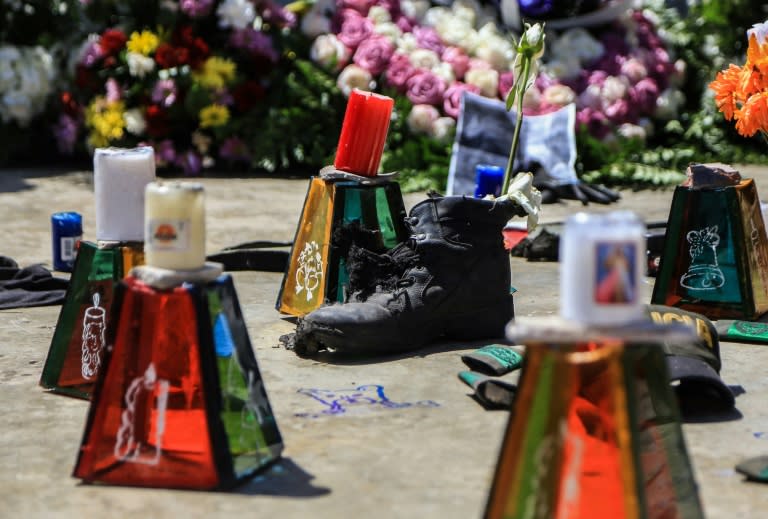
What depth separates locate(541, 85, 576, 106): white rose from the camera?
779 centimetres

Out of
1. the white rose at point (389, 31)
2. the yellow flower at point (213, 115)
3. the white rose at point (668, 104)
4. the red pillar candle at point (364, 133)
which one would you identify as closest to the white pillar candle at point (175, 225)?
the red pillar candle at point (364, 133)

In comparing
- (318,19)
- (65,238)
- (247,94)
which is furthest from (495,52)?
(65,238)

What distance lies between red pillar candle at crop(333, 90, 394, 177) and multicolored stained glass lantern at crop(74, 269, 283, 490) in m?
1.51

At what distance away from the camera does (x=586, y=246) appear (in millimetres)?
1997

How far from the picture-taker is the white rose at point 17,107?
8086mm

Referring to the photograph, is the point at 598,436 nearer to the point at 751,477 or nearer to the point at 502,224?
the point at 751,477

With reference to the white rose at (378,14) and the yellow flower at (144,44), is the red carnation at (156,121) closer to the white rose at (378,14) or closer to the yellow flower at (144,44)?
the yellow flower at (144,44)

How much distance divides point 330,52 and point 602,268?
244 inches

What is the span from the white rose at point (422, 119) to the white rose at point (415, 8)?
91cm

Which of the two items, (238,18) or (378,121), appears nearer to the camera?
(378,121)

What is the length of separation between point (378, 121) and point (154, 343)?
5.50ft

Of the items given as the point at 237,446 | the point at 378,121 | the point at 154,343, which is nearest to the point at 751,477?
the point at 237,446

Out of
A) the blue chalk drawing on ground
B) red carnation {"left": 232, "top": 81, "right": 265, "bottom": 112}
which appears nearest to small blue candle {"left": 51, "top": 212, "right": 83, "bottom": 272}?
the blue chalk drawing on ground

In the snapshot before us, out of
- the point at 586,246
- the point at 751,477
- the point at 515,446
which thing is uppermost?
the point at 586,246
